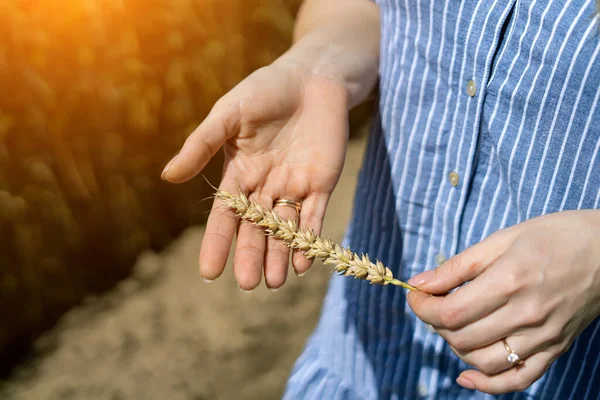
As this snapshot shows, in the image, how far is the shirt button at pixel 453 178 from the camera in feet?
2.65

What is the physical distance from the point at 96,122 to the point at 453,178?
Result: 1.41m

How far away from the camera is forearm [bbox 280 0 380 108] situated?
88 centimetres

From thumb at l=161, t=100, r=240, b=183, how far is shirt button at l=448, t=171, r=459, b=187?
0.33 metres

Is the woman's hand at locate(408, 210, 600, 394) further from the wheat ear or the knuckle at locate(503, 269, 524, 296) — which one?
the wheat ear

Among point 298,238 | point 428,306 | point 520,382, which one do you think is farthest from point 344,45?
→ point 520,382

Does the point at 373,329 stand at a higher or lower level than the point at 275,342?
higher

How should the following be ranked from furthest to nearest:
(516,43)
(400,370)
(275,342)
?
(275,342)
(400,370)
(516,43)

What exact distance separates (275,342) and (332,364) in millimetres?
1248

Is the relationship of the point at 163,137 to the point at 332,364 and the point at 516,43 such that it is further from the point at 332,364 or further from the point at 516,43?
the point at 516,43

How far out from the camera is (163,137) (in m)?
2.08

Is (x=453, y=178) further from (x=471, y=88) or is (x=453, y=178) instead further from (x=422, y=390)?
(x=422, y=390)

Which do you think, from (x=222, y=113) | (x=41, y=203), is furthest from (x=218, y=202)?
(x=41, y=203)

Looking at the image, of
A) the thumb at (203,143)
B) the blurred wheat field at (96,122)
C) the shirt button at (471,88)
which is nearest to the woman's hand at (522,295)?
the shirt button at (471,88)

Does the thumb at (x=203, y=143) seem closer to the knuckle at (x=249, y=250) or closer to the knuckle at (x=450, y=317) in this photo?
the knuckle at (x=249, y=250)
